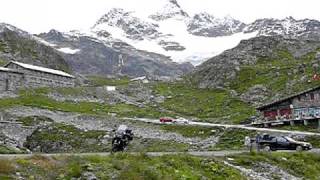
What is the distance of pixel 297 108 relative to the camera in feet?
334

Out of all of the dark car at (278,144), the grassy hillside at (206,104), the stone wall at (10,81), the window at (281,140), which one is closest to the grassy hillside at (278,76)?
the grassy hillside at (206,104)

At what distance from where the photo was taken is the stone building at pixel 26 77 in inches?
6152

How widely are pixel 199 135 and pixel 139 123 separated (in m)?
15.1

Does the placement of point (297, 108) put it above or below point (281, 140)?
above

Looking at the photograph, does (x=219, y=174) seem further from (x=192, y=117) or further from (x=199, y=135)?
(x=192, y=117)

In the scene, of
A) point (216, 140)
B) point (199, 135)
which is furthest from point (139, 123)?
point (216, 140)

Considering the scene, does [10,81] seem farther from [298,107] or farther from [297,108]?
[298,107]

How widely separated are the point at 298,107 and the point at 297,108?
26cm

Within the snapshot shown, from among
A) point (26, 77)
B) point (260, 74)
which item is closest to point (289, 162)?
point (260, 74)

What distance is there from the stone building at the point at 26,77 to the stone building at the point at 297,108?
76.9m

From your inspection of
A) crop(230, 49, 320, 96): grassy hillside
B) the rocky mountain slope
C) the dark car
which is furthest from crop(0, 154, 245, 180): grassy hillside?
the rocky mountain slope

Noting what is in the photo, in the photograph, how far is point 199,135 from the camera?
84625 millimetres

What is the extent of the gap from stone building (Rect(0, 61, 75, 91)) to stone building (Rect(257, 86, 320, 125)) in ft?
252

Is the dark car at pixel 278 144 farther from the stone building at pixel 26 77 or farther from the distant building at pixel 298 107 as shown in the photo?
the stone building at pixel 26 77
